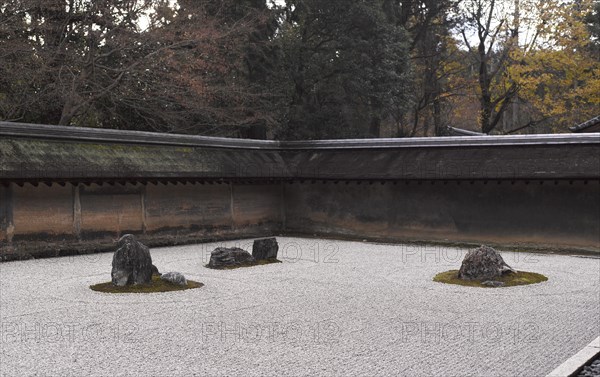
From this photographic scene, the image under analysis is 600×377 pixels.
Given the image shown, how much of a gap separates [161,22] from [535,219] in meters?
13.4

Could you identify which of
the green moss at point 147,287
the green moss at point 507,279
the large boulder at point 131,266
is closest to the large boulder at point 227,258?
the green moss at point 147,287

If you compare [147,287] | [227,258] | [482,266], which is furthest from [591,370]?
[227,258]

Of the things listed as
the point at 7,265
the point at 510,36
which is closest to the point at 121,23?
the point at 7,265

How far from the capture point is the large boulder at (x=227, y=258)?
42.4 ft

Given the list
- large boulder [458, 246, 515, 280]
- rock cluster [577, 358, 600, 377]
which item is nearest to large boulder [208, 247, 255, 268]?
large boulder [458, 246, 515, 280]

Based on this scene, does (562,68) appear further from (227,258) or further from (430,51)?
(227,258)

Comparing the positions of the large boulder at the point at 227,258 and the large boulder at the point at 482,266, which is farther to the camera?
the large boulder at the point at 227,258

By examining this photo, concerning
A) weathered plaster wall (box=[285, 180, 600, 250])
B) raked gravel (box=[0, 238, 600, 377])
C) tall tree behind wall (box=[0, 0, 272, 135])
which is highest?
tall tree behind wall (box=[0, 0, 272, 135])

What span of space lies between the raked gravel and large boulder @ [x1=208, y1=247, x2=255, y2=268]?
34 centimetres

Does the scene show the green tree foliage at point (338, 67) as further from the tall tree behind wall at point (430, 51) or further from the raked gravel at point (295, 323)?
the raked gravel at point (295, 323)

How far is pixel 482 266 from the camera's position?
37.4 ft

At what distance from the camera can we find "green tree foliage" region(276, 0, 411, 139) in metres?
26.2

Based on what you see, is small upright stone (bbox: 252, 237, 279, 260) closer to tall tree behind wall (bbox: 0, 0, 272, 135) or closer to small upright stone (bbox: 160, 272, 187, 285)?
small upright stone (bbox: 160, 272, 187, 285)

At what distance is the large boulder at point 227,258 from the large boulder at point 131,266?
7.77 feet
